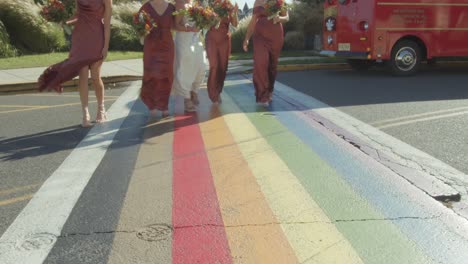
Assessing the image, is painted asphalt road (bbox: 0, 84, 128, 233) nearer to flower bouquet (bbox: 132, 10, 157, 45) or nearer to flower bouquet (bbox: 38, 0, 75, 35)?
flower bouquet (bbox: 38, 0, 75, 35)

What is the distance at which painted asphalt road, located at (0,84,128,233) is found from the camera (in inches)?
179

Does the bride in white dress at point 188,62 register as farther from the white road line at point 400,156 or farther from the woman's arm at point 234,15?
the white road line at point 400,156

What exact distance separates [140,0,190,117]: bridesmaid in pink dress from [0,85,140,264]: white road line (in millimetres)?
1249

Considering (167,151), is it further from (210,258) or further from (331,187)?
(210,258)

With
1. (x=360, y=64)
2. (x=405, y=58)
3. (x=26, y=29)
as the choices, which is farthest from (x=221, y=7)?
(x=26, y=29)

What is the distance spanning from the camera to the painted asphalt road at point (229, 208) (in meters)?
3.38

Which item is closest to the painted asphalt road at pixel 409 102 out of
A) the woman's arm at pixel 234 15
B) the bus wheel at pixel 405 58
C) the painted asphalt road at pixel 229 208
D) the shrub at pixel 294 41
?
the bus wheel at pixel 405 58

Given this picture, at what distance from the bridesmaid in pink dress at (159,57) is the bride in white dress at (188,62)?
0.72 ft

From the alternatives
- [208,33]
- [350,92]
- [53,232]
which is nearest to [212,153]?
[53,232]

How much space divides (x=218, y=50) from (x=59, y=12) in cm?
251

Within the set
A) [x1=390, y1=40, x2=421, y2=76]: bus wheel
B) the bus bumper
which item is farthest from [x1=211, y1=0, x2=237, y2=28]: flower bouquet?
[x1=390, y1=40, x2=421, y2=76]: bus wheel

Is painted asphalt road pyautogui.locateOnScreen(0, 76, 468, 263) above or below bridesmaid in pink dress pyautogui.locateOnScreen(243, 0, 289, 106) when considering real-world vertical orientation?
below

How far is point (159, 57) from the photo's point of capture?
24.4 feet

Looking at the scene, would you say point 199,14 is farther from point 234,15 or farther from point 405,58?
point 405,58
